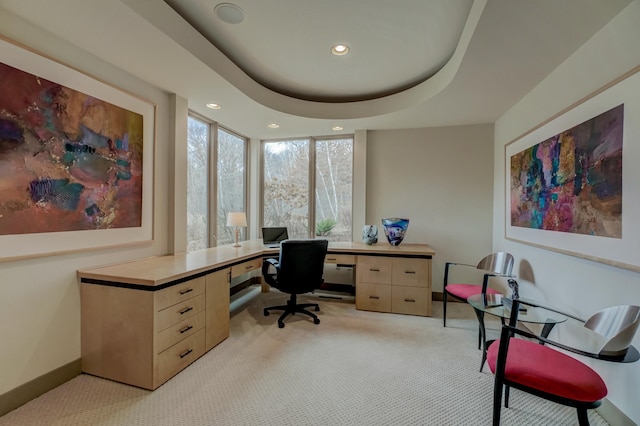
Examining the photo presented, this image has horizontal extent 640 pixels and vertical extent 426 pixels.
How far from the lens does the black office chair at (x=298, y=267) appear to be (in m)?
2.94

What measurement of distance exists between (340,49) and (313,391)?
108 inches

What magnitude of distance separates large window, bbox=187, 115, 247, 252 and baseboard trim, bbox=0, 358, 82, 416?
5.25 feet

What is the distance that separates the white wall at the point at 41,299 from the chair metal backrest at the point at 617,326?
10.6ft

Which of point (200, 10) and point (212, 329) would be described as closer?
point (200, 10)

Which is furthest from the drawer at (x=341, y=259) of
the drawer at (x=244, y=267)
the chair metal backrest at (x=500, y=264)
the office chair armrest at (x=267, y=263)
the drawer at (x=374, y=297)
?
the chair metal backrest at (x=500, y=264)

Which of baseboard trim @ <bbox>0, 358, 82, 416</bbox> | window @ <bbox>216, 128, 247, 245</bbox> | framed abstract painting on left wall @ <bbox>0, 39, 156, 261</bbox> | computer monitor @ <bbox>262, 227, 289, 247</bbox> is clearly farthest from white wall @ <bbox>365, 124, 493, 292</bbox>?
baseboard trim @ <bbox>0, 358, 82, 416</bbox>

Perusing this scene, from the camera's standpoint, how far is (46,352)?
6.39ft

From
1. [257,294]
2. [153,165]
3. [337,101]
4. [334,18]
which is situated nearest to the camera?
[334,18]

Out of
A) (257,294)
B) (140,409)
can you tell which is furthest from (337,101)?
(140,409)

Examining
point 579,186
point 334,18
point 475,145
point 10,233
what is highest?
Answer: point 334,18

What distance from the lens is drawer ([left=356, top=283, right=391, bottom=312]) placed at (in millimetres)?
3473

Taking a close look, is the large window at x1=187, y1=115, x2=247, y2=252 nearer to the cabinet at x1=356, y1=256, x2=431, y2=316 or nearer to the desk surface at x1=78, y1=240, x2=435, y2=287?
the desk surface at x1=78, y1=240, x2=435, y2=287

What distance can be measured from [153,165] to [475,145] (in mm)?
3960

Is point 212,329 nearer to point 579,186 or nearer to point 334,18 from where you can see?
point 334,18
